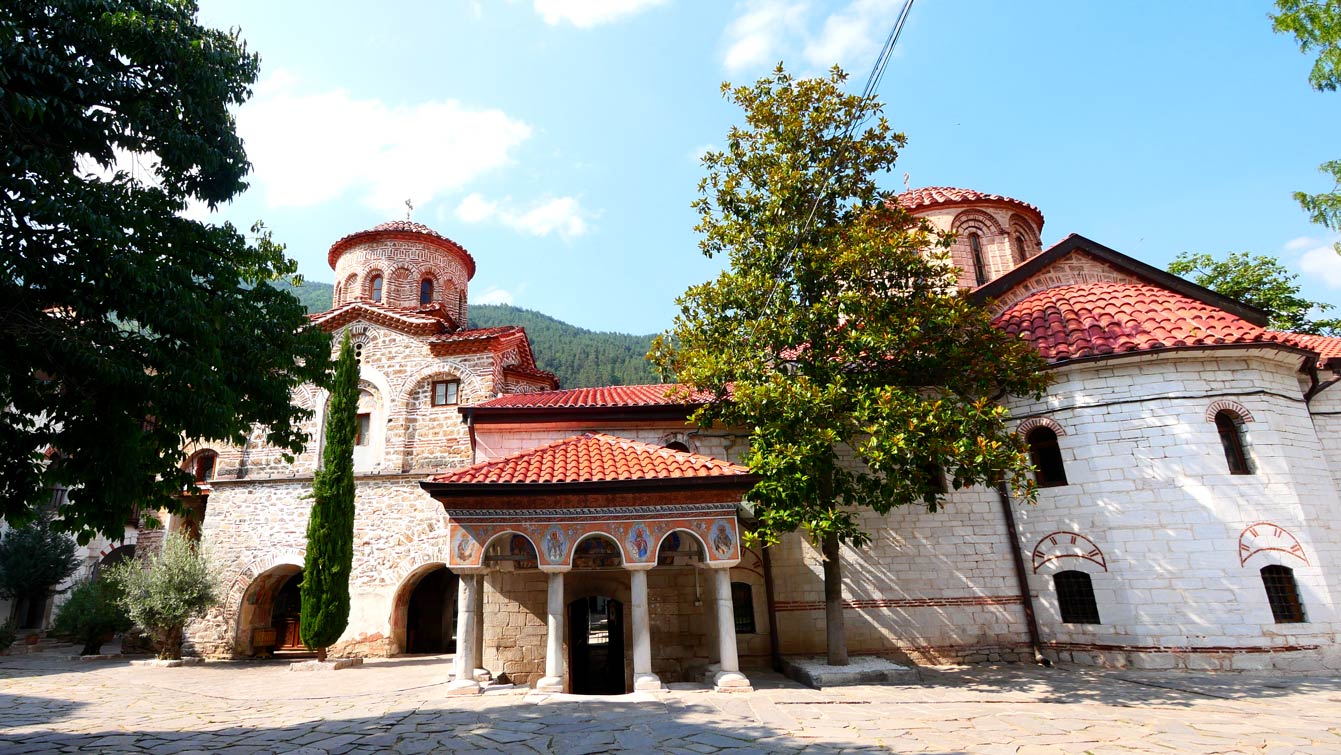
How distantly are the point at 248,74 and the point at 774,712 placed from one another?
8916 mm

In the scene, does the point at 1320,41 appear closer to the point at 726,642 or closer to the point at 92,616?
the point at 726,642

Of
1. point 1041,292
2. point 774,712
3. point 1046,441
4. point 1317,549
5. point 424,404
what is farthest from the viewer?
point 424,404

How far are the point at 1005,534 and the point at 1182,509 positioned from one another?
250 cm

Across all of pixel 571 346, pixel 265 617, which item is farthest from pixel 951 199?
pixel 571 346

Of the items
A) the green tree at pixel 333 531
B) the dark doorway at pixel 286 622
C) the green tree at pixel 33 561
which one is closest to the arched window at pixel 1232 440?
the green tree at pixel 333 531

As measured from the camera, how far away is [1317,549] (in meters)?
9.06

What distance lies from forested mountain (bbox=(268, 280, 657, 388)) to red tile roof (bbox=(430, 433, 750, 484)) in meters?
34.6

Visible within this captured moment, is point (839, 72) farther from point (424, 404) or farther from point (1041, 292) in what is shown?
point (424, 404)

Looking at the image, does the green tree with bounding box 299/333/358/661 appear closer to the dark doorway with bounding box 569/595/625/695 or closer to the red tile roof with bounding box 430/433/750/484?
the dark doorway with bounding box 569/595/625/695

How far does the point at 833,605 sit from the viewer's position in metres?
9.62

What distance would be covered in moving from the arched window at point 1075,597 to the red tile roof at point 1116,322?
340cm

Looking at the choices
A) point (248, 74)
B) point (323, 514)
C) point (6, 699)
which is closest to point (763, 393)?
point (248, 74)

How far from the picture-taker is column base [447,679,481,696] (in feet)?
26.1

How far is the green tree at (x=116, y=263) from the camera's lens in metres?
5.23
